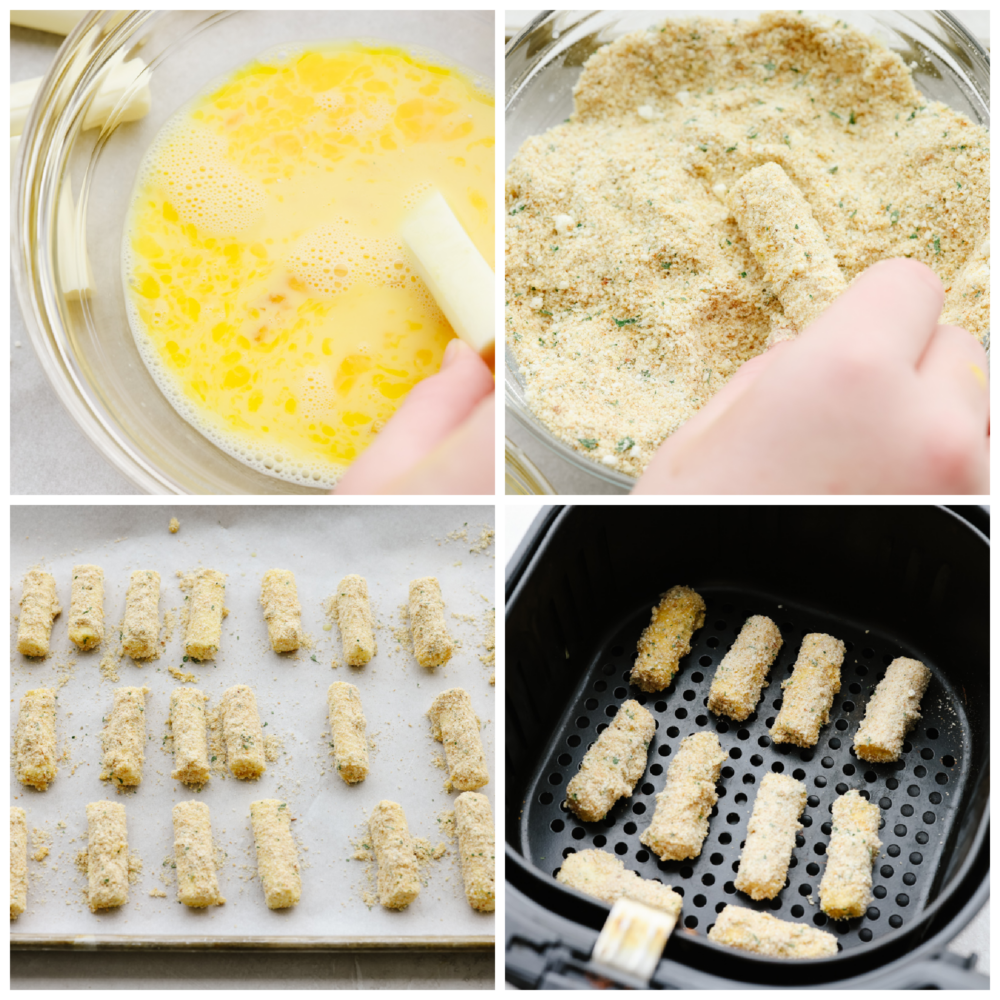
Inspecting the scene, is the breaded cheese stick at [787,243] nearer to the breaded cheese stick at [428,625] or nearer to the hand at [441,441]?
the hand at [441,441]

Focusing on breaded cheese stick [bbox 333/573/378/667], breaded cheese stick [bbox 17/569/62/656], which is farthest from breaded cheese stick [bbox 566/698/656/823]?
breaded cheese stick [bbox 17/569/62/656]

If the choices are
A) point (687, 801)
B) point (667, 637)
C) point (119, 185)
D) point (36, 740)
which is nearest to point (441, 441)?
point (667, 637)

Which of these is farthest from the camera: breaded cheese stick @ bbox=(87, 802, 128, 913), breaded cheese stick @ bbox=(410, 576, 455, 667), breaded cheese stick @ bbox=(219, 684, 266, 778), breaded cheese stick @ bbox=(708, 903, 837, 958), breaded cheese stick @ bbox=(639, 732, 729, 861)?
breaded cheese stick @ bbox=(410, 576, 455, 667)

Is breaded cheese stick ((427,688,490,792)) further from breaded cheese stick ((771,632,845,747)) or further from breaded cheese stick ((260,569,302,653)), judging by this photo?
breaded cheese stick ((771,632,845,747))

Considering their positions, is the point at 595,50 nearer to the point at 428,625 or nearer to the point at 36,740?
the point at 428,625

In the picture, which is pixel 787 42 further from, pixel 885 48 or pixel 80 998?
pixel 80 998
